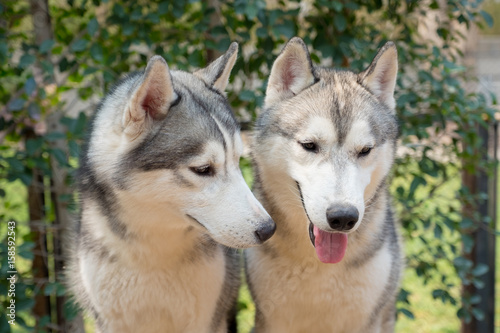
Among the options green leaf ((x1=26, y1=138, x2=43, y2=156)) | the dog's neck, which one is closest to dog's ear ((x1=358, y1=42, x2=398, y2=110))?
the dog's neck

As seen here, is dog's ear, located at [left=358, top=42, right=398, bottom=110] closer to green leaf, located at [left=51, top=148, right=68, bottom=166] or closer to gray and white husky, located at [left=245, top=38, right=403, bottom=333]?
gray and white husky, located at [left=245, top=38, right=403, bottom=333]

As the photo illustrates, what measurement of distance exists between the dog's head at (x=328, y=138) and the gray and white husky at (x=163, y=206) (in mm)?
265

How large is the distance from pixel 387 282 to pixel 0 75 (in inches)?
107

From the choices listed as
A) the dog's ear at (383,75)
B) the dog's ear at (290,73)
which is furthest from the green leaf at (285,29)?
the dog's ear at (383,75)

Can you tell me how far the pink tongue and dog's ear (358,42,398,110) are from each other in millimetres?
795

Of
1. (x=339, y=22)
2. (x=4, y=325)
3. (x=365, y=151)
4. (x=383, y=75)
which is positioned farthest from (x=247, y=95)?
(x=4, y=325)

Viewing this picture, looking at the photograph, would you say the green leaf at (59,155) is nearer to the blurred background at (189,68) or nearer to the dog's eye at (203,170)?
the blurred background at (189,68)

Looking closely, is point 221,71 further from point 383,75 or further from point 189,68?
point 189,68

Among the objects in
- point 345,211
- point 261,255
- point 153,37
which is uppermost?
point 153,37

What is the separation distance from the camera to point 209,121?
2422 millimetres

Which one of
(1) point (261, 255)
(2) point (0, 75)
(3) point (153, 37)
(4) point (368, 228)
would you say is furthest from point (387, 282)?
(2) point (0, 75)

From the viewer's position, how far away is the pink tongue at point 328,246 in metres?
2.58

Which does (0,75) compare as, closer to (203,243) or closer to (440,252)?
(203,243)

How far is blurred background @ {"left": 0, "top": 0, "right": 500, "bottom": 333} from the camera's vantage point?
11.2 feet
